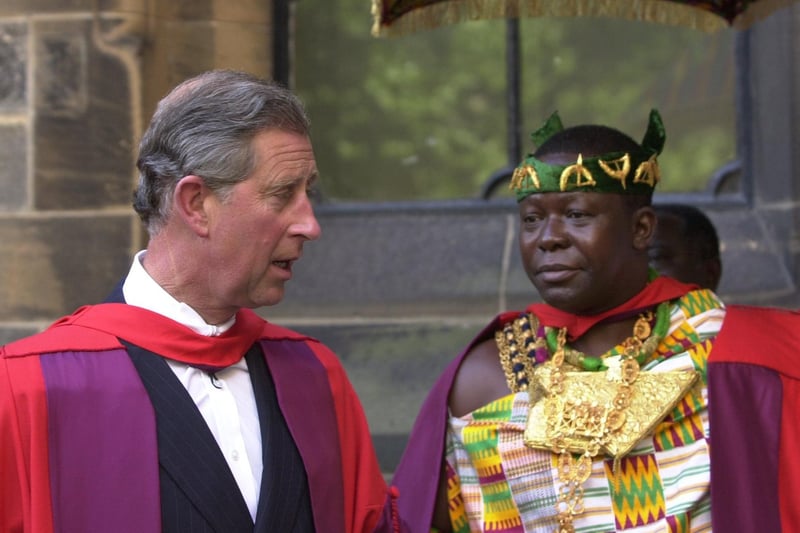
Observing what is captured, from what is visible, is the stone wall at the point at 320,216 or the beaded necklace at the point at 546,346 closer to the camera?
the beaded necklace at the point at 546,346

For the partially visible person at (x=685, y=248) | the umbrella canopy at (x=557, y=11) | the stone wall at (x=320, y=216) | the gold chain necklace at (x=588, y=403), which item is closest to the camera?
the gold chain necklace at (x=588, y=403)

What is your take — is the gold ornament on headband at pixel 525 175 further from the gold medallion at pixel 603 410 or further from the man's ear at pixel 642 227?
the gold medallion at pixel 603 410

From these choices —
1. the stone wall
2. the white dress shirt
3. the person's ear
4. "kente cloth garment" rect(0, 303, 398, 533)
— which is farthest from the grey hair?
the stone wall

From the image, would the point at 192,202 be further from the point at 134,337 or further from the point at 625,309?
the point at 625,309

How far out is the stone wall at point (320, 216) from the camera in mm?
4773

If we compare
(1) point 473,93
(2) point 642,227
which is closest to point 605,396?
(2) point 642,227

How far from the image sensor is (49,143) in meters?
4.77

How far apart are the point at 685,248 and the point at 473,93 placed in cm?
177

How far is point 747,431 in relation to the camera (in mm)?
3135

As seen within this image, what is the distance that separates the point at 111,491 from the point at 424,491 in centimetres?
130

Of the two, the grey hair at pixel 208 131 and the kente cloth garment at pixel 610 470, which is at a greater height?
the grey hair at pixel 208 131

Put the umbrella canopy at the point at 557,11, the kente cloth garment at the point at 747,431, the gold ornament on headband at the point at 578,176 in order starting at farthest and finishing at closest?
1. the umbrella canopy at the point at 557,11
2. the gold ornament on headband at the point at 578,176
3. the kente cloth garment at the point at 747,431

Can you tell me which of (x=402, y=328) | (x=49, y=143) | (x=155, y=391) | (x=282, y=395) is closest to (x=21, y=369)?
(x=155, y=391)

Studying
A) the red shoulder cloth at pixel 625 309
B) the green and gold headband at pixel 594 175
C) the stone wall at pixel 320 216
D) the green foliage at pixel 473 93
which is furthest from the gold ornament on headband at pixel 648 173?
the green foliage at pixel 473 93
